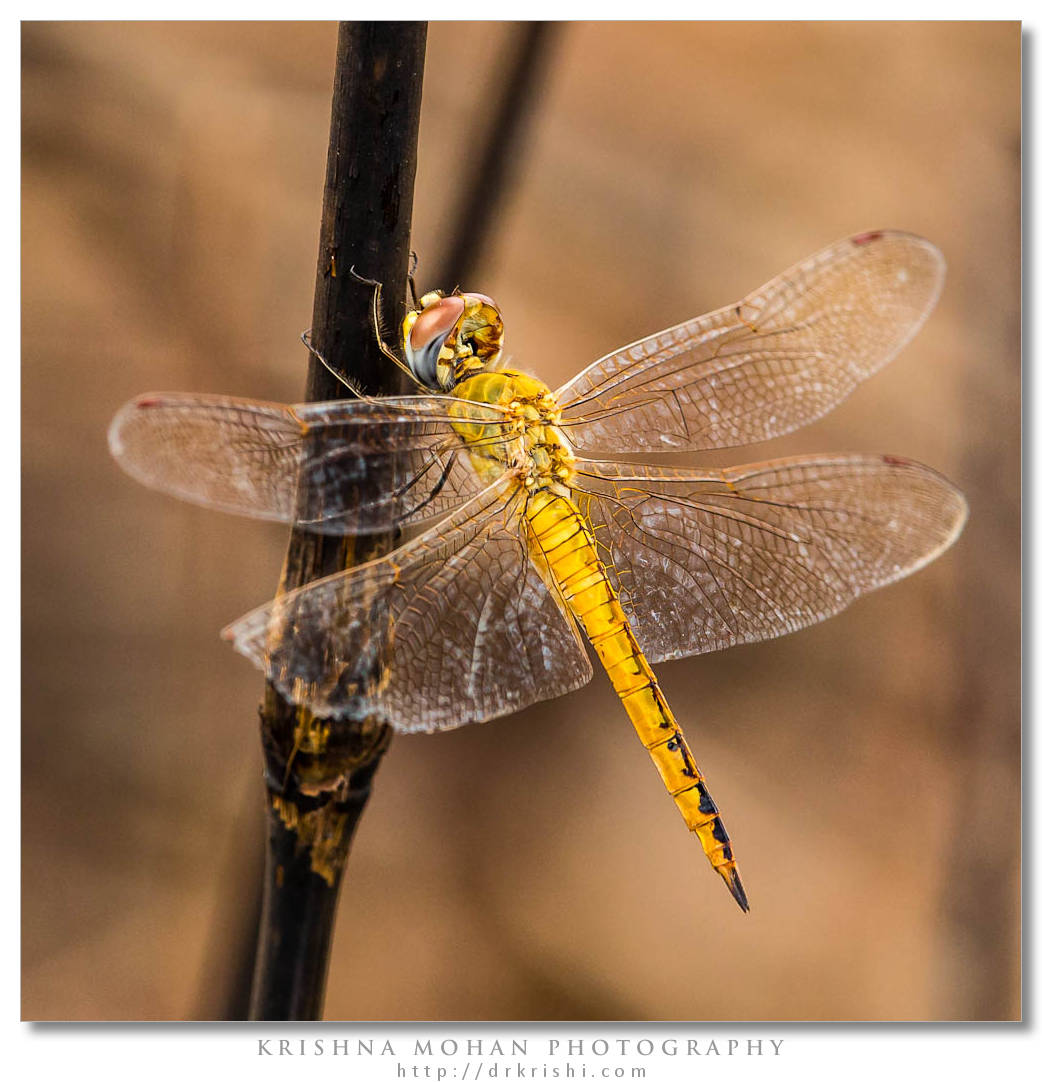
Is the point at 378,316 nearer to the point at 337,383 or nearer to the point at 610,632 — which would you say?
the point at 337,383

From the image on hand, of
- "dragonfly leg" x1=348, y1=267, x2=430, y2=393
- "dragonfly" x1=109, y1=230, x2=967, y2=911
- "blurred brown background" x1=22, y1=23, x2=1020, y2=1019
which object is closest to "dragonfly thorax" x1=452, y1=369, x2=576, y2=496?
"dragonfly" x1=109, y1=230, x2=967, y2=911

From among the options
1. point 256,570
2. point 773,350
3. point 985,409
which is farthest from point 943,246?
point 256,570

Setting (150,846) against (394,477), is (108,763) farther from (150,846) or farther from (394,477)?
(394,477)

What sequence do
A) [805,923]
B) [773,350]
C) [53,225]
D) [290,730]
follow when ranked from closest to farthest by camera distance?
[290,730], [773,350], [53,225], [805,923]

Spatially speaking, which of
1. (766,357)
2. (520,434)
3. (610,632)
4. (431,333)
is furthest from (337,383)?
(766,357)

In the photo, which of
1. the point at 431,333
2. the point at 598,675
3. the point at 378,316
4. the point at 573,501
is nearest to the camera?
the point at 378,316

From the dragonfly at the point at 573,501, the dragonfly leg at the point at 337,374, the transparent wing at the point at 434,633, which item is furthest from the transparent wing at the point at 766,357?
the dragonfly leg at the point at 337,374

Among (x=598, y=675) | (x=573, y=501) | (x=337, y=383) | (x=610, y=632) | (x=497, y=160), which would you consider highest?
(x=497, y=160)
